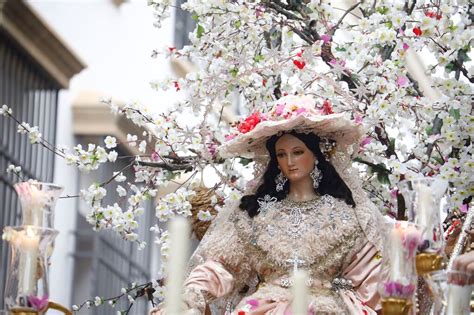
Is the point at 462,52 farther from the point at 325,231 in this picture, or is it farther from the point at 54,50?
the point at 54,50

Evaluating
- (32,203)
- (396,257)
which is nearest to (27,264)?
(32,203)

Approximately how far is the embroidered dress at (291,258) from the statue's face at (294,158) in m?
0.13

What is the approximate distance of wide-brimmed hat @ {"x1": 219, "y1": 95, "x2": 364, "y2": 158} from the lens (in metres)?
8.31

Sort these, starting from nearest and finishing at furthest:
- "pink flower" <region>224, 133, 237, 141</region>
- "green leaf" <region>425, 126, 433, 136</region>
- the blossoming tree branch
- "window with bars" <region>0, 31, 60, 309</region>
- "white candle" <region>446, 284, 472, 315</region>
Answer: "white candle" <region>446, 284, 472, 315</region> < "pink flower" <region>224, 133, 237, 141</region> < the blossoming tree branch < "green leaf" <region>425, 126, 433, 136</region> < "window with bars" <region>0, 31, 60, 309</region>

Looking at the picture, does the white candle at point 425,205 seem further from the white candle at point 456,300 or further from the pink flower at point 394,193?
the pink flower at point 394,193

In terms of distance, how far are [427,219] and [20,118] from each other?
269 inches

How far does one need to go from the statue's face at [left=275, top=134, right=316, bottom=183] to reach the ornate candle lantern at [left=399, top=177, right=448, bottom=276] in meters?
1.50

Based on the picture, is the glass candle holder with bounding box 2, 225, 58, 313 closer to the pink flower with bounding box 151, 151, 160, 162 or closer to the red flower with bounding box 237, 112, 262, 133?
the red flower with bounding box 237, 112, 262, 133

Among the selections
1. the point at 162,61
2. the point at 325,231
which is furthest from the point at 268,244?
the point at 162,61

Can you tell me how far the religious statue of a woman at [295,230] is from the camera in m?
8.20

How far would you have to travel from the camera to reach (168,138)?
993cm

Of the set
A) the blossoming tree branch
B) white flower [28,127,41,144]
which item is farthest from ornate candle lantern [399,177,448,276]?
white flower [28,127,41,144]

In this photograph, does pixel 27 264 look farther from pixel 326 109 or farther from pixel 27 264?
pixel 326 109

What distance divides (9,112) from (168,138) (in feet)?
2.62
